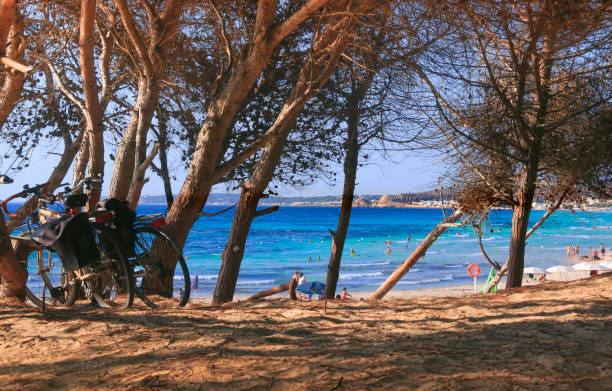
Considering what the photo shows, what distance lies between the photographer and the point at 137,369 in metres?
3.14

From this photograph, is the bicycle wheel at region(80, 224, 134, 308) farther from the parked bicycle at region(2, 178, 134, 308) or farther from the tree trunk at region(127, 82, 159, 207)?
the tree trunk at region(127, 82, 159, 207)

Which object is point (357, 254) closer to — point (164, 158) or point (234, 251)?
point (164, 158)

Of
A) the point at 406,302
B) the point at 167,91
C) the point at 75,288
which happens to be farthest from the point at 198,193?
the point at 167,91

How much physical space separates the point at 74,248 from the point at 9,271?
0.77 meters

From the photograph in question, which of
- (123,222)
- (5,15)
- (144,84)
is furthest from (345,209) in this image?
(5,15)

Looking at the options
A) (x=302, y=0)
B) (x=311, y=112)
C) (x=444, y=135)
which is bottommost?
(x=444, y=135)

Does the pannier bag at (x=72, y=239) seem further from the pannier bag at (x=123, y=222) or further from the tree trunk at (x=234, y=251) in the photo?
the tree trunk at (x=234, y=251)

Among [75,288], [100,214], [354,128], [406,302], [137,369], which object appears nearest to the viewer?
[137,369]

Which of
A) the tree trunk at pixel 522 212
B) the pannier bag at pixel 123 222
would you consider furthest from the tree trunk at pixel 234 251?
the tree trunk at pixel 522 212

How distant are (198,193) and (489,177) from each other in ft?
16.9

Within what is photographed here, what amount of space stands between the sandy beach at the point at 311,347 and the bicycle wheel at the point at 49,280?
38 cm

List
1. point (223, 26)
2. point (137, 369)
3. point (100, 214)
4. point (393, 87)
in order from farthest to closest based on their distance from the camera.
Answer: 1. point (393, 87)
2. point (223, 26)
3. point (100, 214)
4. point (137, 369)

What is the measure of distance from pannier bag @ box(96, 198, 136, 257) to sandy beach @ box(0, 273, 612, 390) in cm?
58

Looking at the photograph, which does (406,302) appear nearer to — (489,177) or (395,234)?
(489,177)
